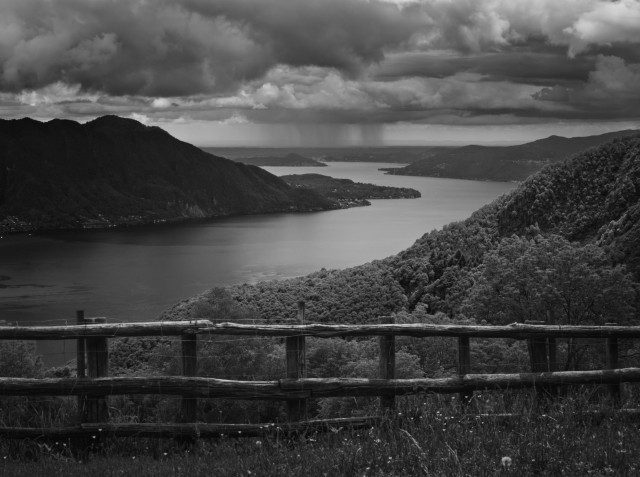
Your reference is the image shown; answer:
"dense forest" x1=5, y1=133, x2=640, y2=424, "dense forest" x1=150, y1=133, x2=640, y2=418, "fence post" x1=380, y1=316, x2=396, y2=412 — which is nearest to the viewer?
"fence post" x1=380, y1=316, x2=396, y2=412

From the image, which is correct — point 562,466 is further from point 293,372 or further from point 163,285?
point 163,285

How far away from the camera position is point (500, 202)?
126 m

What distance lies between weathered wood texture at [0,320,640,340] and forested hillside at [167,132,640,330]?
50385mm

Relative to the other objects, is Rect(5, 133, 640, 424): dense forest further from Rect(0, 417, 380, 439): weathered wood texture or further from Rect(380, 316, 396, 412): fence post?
Rect(380, 316, 396, 412): fence post

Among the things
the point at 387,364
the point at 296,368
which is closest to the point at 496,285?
the point at 387,364

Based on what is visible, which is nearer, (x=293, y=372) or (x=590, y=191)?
(x=293, y=372)

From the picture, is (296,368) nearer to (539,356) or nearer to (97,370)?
(97,370)

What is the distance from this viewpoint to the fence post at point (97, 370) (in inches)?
308

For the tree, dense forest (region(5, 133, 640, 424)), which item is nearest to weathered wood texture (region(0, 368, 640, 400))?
dense forest (region(5, 133, 640, 424))

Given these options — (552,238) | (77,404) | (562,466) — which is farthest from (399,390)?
(552,238)

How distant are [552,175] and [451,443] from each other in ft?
429

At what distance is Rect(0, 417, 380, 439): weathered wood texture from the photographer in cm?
759

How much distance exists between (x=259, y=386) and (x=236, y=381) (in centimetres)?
28

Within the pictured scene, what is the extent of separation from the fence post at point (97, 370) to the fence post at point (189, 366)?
94 cm
